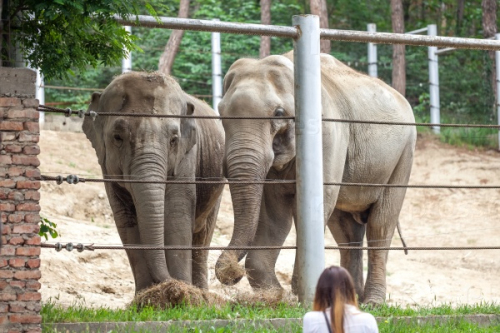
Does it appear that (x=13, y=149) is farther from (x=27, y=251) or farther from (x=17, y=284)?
(x=17, y=284)

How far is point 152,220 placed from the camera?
8.33 meters

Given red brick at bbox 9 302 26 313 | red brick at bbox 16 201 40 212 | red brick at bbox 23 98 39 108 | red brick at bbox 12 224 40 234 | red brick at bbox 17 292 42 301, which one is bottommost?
red brick at bbox 9 302 26 313

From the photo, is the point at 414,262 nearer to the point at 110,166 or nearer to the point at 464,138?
the point at 464,138

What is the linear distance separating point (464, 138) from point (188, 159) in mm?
14552

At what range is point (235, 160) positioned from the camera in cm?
874

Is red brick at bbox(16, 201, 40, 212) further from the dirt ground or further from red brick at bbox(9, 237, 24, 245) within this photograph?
the dirt ground

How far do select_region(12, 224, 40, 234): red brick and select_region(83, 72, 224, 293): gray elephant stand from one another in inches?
74.3

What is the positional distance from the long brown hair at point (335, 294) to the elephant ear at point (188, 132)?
472cm

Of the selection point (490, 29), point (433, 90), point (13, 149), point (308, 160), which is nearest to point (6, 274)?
point (13, 149)

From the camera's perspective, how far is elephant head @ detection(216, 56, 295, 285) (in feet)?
28.2

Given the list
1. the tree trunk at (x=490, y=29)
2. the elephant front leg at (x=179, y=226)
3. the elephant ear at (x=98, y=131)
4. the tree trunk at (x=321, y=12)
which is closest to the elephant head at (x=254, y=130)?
the elephant front leg at (x=179, y=226)

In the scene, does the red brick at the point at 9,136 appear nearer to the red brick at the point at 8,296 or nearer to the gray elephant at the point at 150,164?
the red brick at the point at 8,296

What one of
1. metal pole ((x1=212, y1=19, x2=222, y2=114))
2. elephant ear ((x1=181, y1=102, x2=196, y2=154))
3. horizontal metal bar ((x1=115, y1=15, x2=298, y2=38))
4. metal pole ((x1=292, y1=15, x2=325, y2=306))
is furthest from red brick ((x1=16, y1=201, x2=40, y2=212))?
metal pole ((x1=212, y1=19, x2=222, y2=114))

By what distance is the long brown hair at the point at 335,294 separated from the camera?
179 inches
